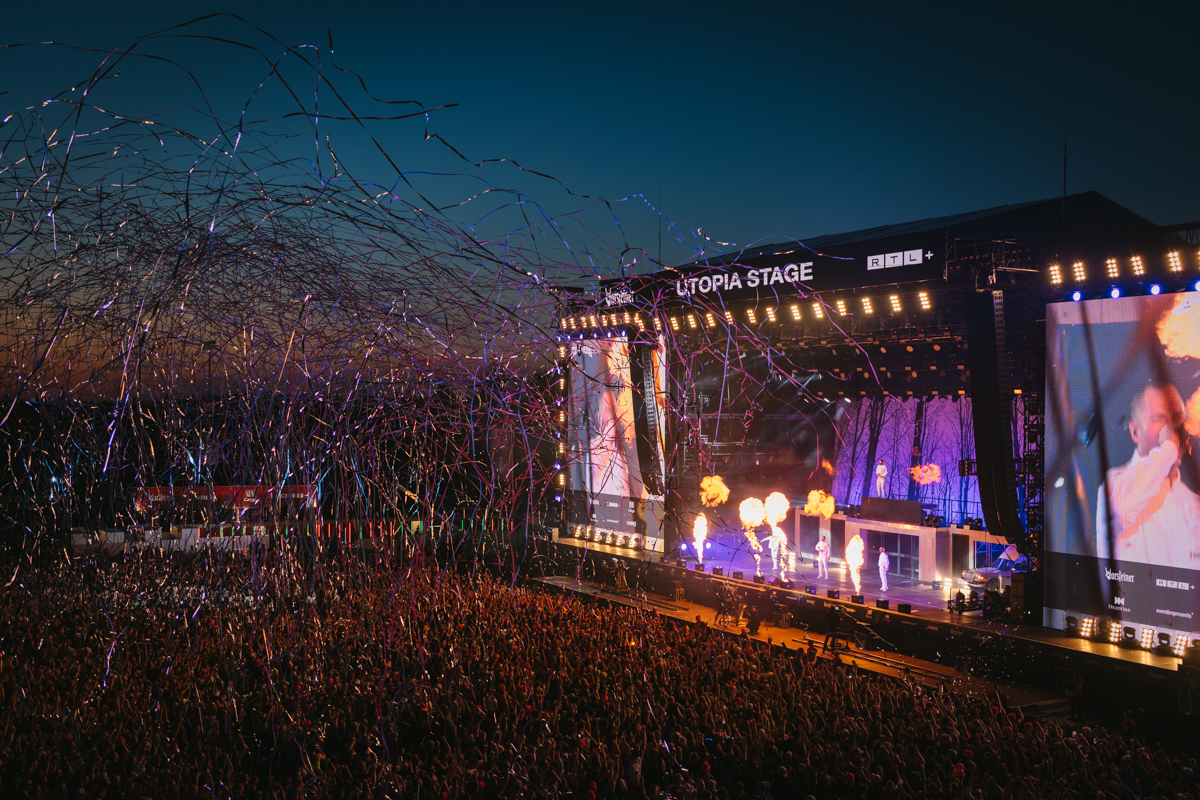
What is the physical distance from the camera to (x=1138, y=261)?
→ 35.2 ft

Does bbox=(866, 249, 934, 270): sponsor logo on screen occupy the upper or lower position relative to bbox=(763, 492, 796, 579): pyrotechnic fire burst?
upper

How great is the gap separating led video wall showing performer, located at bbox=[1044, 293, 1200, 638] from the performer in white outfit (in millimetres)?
5999

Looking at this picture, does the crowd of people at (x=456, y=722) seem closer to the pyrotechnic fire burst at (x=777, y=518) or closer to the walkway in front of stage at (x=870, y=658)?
the walkway in front of stage at (x=870, y=658)

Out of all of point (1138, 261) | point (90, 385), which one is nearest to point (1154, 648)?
point (1138, 261)

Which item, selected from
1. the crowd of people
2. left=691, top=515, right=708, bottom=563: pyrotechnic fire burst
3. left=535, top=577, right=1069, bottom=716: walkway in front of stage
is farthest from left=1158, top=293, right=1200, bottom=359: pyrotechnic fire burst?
left=691, top=515, right=708, bottom=563: pyrotechnic fire burst

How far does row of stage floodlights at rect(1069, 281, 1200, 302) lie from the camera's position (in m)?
10.5

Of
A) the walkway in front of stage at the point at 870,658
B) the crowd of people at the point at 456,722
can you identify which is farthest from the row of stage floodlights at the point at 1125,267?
the crowd of people at the point at 456,722

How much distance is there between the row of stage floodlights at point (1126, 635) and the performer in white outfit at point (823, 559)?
6286mm

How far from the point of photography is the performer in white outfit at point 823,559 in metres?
17.7

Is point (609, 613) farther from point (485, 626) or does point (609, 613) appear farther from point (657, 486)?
point (657, 486)

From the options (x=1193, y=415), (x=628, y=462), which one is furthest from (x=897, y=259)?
(x=628, y=462)

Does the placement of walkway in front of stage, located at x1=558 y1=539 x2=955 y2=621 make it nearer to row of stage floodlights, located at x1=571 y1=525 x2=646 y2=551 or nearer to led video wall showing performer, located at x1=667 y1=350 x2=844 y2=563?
row of stage floodlights, located at x1=571 y1=525 x2=646 y2=551

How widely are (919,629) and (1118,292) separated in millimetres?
5935

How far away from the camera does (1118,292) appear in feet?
37.1
